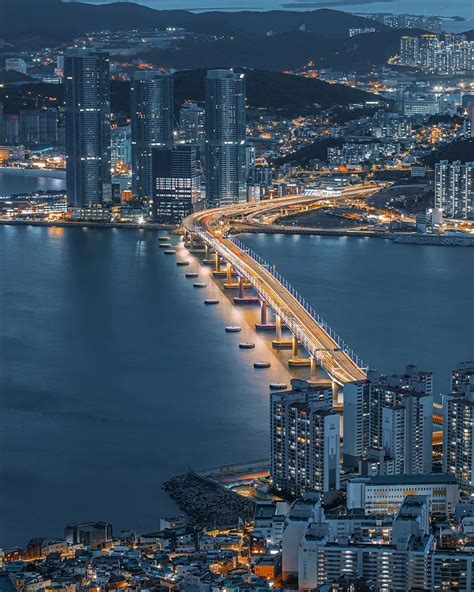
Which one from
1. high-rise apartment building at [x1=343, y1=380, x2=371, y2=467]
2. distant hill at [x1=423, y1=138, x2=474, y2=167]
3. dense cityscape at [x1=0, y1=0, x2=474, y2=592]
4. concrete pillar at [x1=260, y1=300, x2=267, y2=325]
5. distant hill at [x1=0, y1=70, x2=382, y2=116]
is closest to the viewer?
dense cityscape at [x1=0, y1=0, x2=474, y2=592]

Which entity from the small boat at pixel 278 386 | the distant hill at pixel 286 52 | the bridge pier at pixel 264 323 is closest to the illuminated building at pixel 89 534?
the small boat at pixel 278 386

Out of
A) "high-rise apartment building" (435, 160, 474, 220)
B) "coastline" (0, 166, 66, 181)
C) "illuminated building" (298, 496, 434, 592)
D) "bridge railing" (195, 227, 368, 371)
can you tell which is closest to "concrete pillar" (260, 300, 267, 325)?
"bridge railing" (195, 227, 368, 371)

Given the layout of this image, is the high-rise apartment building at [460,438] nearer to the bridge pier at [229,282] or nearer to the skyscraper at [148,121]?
the bridge pier at [229,282]

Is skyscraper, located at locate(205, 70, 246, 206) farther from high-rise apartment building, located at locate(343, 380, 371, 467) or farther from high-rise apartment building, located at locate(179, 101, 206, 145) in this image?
high-rise apartment building, located at locate(343, 380, 371, 467)

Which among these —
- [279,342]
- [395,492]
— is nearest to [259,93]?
[279,342]

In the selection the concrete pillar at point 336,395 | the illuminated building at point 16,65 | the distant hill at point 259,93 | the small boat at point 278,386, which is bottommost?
the small boat at point 278,386

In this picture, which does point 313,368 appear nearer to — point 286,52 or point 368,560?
point 368,560
